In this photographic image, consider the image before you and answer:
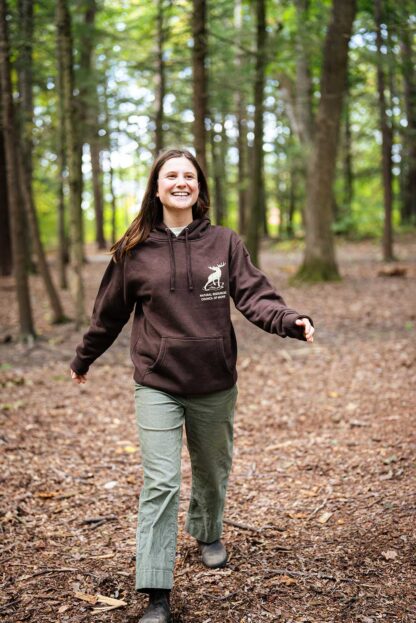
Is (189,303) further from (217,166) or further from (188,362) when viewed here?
(217,166)

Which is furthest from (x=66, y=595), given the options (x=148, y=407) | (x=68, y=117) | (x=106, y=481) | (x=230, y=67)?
(x=230, y=67)

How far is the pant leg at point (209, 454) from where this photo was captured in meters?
3.10

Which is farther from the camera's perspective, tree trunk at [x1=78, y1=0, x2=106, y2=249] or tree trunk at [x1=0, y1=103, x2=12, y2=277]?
tree trunk at [x1=0, y1=103, x2=12, y2=277]

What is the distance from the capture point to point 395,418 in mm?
5703

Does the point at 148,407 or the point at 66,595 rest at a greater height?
the point at 148,407

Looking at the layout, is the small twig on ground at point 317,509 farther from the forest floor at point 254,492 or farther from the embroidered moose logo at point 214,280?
the embroidered moose logo at point 214,280

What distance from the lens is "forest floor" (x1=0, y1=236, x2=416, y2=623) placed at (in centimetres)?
307

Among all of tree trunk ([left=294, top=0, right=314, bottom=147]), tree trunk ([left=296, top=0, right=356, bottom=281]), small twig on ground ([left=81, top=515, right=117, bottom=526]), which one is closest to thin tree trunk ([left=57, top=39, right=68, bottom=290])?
tree trunk ([left=296, top=0, right=356, bottom=281])

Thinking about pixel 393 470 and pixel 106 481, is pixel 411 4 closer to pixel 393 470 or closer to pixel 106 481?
pixel 393 470

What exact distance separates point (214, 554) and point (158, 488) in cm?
85

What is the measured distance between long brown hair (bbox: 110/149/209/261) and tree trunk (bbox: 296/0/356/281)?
34.3 feet

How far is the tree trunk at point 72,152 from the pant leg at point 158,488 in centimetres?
723

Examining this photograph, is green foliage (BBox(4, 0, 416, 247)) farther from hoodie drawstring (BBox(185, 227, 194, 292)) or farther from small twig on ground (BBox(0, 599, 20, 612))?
small twig on ground (BBox(0, 599, 20, 612))

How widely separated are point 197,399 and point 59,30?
8056 millimetres
